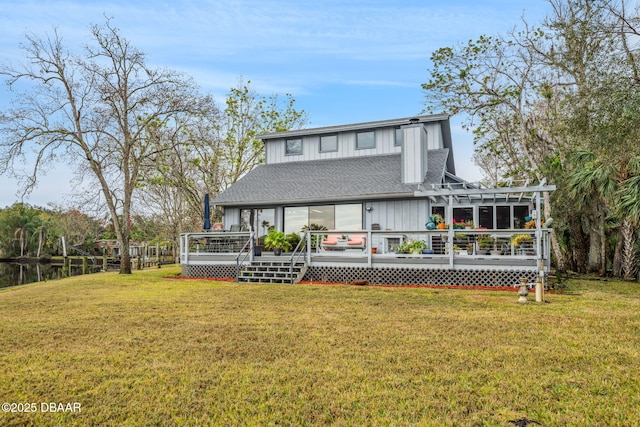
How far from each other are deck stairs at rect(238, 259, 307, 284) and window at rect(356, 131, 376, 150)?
7587 mm

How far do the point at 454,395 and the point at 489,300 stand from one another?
6078 millimetres

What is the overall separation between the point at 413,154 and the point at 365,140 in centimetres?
386

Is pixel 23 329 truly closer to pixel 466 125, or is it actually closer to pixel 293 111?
pixel 466 125

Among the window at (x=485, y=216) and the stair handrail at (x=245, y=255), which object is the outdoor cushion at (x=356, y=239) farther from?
the window at (x=485, y=216)

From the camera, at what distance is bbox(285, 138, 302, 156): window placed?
21.0 m

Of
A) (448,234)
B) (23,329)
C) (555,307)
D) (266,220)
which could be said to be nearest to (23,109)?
(266,220)

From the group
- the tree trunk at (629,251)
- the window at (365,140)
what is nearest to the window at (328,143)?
the window at (365,140)

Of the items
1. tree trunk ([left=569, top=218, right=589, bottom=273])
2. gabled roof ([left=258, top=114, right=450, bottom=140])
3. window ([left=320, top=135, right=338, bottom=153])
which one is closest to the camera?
gabled roof ([left=258, top=114, right=450, bottom=140])

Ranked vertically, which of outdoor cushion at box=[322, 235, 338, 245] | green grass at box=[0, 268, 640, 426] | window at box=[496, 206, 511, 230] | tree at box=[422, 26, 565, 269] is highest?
tree at box=[422, 26, 565, 269]

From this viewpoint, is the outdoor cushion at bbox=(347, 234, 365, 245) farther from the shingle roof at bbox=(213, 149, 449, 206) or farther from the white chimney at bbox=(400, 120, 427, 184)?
the white chimney at bbox=(400, 120, 427, 184)

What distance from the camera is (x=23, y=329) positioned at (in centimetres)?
719

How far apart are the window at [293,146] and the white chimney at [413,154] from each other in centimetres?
580

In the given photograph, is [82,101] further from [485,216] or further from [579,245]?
[579,245]

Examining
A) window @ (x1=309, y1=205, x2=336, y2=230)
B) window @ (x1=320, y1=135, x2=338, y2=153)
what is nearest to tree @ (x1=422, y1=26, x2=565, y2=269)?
window @ (x1=320, y1=135, x2=338, y2=153)
